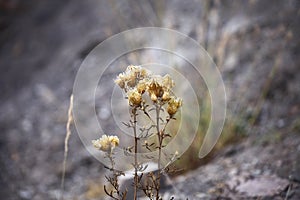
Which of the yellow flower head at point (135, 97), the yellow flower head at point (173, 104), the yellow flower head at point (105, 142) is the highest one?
the yellow flower head at point (135, 97)

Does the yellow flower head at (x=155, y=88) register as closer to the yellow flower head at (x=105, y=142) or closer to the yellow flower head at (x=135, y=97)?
the yellow flower head at (x=135, y=97)

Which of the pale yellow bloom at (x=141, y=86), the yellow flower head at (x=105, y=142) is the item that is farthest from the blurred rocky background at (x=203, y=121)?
the pale yellow bloom at (x=141, y=86)

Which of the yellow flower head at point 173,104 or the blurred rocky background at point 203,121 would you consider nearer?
the yellow flower head at point 173,104

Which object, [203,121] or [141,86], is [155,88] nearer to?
[141,86]

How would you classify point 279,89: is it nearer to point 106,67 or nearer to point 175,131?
point 175,131

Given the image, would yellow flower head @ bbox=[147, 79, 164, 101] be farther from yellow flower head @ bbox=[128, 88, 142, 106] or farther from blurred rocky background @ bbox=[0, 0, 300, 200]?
blurred rocky background @ bbox=[0, 0, 300, 200]

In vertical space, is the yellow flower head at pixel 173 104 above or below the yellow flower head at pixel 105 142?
above

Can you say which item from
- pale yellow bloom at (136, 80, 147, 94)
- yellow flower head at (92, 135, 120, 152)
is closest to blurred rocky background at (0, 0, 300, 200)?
yellow flower head at (92, 135, 120, 152)

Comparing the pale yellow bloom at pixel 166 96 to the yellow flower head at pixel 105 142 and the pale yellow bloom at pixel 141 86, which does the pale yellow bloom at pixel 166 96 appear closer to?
the pale yellow bloom at pixel 141 86

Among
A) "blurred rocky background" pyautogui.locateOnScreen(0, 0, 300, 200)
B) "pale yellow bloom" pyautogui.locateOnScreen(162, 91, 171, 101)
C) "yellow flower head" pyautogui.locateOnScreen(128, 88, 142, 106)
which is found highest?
"blurred rocky background" pyautogui.locateOnScreen(0, 0, 300, 200)
